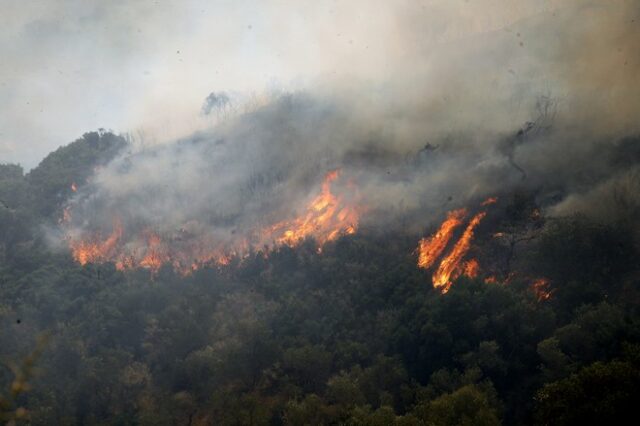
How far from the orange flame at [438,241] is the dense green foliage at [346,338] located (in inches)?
211

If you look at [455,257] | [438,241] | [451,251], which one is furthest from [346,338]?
[438,241]

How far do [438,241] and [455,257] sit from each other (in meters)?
11.9

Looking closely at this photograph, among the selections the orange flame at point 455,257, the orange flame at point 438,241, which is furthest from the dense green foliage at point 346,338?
the orange flame at point 438,241

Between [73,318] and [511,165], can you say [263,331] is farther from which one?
[511,165]

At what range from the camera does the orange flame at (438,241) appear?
17100 cm

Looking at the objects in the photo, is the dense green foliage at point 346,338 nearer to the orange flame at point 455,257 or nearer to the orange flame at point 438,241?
the orange flame at point 455,257

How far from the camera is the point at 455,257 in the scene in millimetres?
165875

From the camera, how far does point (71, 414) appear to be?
4227 inches

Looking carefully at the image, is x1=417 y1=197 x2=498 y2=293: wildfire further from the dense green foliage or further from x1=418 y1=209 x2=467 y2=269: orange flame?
the dense green foliage

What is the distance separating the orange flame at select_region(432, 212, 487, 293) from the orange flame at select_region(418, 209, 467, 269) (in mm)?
4055

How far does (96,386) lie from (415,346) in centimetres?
6696

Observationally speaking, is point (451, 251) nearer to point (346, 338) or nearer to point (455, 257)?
point (455, 257)

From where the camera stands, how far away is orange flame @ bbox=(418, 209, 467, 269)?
171 m

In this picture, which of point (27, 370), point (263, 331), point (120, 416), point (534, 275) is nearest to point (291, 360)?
point (263, 331)
